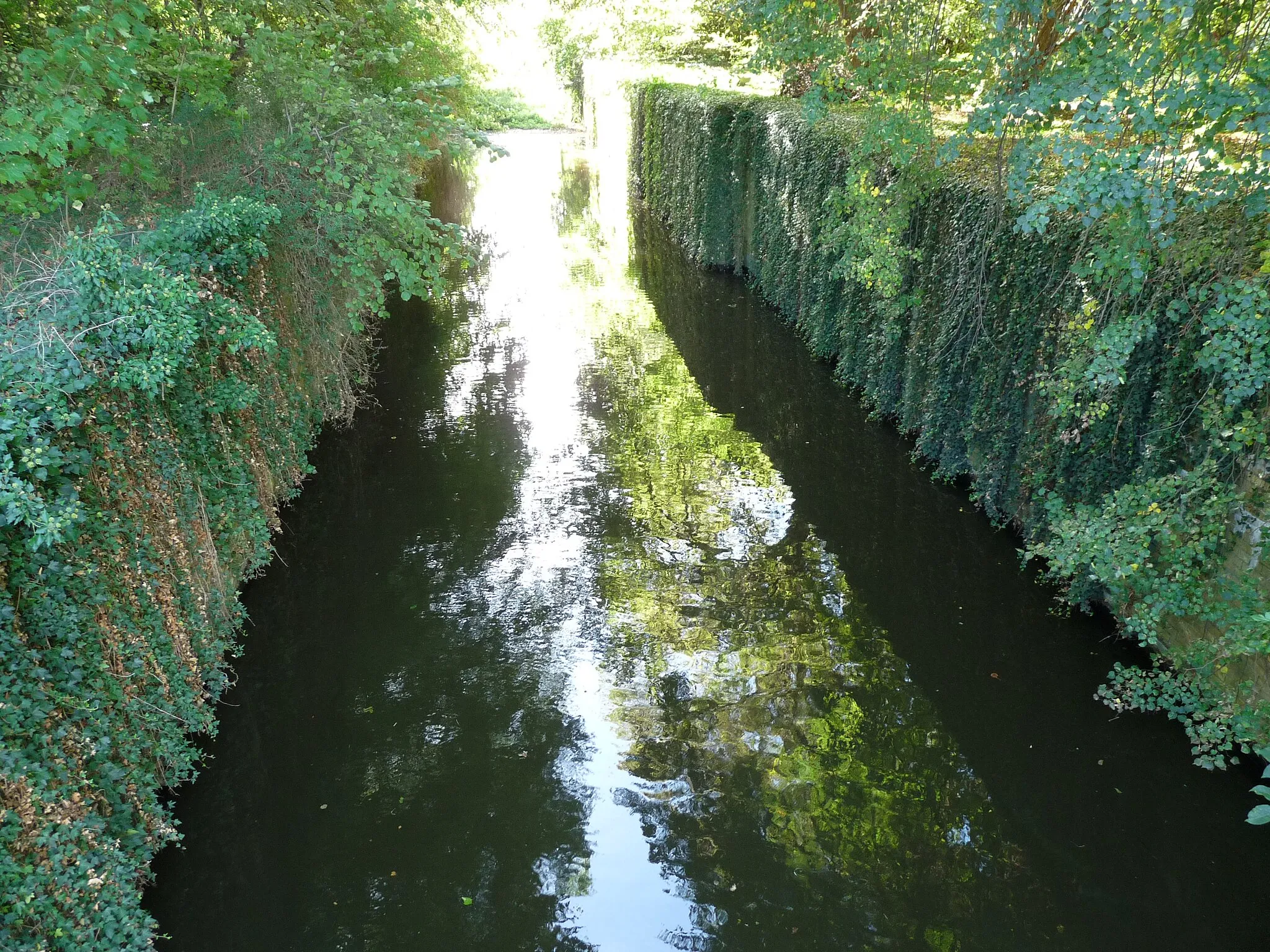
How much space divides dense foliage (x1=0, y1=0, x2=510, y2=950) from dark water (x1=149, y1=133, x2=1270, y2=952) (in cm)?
66

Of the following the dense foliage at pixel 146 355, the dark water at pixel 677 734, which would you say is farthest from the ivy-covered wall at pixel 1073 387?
the dense foliage at pixel 146 355

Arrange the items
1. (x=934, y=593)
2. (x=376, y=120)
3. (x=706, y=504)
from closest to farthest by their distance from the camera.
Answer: (x=934, y=593), (x=376, y=120), (x=706, y=504)

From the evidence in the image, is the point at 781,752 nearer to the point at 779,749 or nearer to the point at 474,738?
the point at 779,749

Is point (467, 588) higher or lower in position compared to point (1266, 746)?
lower

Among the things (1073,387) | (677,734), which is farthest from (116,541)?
(1073,387)

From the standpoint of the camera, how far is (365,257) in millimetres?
7402

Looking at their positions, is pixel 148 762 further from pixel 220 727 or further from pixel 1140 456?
pixel 1140 456

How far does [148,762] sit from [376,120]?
17.7ft

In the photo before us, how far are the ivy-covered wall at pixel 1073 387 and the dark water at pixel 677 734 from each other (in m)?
0.53

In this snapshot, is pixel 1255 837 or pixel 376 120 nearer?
pixel 1255 837

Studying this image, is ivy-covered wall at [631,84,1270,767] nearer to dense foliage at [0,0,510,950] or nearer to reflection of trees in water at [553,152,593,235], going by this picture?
dense foliage at [0,0,510,950]

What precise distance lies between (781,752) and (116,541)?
402cm

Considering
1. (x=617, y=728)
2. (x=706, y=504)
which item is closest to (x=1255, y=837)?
(x=617, y=728)

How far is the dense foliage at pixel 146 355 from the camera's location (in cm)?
378
